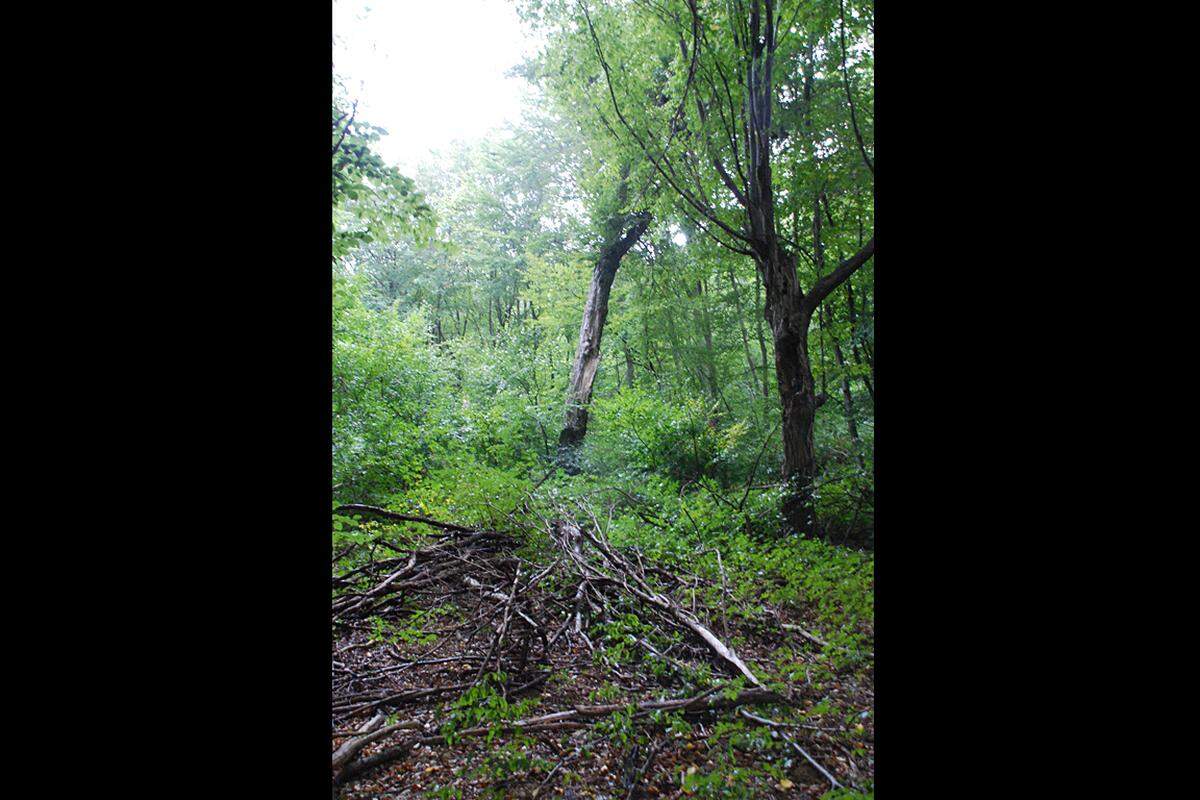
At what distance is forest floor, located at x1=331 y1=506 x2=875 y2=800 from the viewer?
70.0 inches

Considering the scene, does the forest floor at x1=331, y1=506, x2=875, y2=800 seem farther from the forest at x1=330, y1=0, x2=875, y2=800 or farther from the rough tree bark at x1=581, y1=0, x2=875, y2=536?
the rough tree bark at x1=581, y1=0, x2=875, y2=536

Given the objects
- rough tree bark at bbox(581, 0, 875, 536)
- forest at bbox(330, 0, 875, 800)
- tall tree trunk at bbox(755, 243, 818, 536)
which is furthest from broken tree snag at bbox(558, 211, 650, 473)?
tall tree trunk at bbox(755, 243, 818, 536)

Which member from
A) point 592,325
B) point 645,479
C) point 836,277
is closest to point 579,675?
point 836,277

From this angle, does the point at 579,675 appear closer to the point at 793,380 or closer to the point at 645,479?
the point at 793,380

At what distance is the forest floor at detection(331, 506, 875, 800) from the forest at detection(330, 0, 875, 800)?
13 mm

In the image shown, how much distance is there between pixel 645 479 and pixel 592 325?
306 centimetres

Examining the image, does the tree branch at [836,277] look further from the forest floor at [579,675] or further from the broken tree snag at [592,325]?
the broken tree snag at [592,325]

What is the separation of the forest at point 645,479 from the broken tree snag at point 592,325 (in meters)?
0.04

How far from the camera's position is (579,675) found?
2400mm
